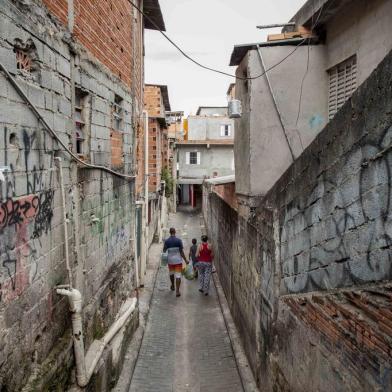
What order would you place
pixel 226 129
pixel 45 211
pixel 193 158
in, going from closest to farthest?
1. pixel 45 211
2. pixel 193 158
3. pixel 226 129

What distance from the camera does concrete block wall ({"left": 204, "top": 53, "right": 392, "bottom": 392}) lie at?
2.84 metres

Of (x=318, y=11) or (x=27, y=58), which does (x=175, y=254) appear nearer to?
(x=318, y=11)

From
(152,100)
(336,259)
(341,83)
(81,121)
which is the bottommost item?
(336,259)

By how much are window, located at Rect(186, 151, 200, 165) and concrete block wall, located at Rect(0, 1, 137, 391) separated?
2837 centimetres

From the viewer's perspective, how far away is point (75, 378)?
193 inches

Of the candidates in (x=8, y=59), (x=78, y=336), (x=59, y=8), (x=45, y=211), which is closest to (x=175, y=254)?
(x=78, y=336)

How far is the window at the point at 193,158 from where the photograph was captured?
116ft

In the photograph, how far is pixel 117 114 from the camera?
26.0 feet

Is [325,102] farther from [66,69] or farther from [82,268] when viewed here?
[82,268]

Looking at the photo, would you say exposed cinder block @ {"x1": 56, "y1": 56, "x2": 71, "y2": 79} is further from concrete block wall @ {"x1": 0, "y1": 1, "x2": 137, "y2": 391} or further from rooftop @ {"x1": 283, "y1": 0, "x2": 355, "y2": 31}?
rooftop @ {"x1": 283, "y1": 0, "x2": 355, "y2": 31}

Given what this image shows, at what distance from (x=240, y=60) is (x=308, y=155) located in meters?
5.39

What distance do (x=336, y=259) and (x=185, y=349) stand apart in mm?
5197

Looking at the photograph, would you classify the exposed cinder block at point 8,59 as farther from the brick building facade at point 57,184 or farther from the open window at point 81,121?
the open window at point 81,121

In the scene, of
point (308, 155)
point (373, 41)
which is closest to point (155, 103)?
point (373, 41)
